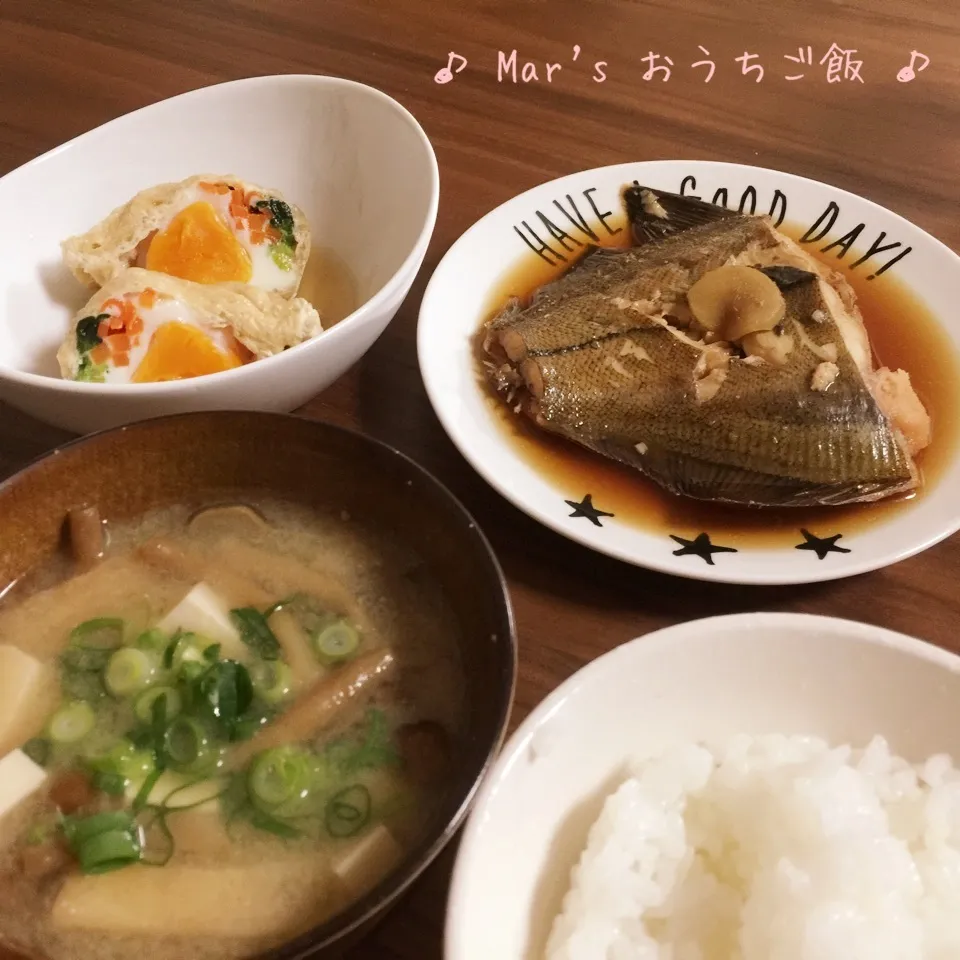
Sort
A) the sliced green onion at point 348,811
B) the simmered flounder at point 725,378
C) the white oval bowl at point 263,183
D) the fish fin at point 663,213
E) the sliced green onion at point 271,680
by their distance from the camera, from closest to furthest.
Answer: the sliced green onion at point 348,811
the sliced green onion at point 271,680
the white oval bowl at point 263,183
the simmered flounder at point 725,378
the fish fin at point 663,213

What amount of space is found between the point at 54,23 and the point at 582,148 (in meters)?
1.54

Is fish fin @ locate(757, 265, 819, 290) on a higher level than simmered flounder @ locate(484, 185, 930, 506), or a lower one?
higher

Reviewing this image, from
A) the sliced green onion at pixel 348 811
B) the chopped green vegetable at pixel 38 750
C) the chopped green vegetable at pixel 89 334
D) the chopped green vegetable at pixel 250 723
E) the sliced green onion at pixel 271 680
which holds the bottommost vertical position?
the chopped green vegetable at pixel 38 750

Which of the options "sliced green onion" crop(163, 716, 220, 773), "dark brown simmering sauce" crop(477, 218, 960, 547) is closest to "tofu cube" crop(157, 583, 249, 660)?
"sliced green onion" crop(163, 716, 220, 773)

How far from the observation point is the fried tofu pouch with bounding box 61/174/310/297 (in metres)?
1.51

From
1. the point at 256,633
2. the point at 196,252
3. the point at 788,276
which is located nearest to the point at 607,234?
the point at 788,276

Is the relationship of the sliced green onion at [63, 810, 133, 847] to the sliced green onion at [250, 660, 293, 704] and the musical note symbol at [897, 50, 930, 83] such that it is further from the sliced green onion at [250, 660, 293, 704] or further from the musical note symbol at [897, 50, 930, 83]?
the musical note symbol at [897, 50, 930, 83]

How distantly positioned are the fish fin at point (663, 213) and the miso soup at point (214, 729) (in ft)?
3.43

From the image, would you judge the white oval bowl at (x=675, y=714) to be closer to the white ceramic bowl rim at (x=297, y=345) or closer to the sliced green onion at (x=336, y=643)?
the sliced green onion at (x=336, y=643)

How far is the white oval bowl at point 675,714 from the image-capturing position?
0.89 meters

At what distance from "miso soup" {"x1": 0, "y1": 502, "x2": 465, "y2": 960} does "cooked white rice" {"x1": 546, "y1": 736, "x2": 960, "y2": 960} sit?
206mm

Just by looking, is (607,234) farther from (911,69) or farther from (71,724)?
(71,724)

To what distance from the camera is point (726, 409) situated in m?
1.49
